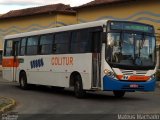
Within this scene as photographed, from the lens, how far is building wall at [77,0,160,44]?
3772 cm

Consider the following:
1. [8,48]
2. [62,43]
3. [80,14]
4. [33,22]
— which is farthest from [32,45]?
[33,22]

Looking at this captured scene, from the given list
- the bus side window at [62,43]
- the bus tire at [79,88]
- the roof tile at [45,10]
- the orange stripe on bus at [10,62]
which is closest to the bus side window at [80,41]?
the bus side window at [62,43]

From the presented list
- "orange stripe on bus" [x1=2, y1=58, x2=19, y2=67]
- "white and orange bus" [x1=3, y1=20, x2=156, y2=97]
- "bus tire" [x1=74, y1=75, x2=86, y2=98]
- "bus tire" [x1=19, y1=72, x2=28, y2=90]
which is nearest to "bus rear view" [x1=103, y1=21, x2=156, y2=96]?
"white and orange bus" [x1=3, y1=20, x2=156, y2=97]

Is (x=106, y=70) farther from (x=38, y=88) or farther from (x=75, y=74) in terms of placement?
(x=38, y=88)

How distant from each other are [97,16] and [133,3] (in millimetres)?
4450

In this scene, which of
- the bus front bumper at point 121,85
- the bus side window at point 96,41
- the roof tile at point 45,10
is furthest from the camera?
the roof tile at point 45,10

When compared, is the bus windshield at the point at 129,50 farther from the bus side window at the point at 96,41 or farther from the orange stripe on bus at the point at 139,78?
the bus side window at the point at 96,41

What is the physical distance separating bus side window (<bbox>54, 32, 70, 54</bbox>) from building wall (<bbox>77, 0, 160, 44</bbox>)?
14826 mm

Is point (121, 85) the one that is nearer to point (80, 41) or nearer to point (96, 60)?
point (96, 60)

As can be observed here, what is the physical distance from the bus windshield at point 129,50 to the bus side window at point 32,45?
676 cm

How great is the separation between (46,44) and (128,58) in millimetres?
5783

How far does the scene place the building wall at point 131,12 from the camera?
37719mm

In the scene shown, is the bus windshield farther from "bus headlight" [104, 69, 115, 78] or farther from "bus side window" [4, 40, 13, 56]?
"bus side window" [4, 40, 13, 56]

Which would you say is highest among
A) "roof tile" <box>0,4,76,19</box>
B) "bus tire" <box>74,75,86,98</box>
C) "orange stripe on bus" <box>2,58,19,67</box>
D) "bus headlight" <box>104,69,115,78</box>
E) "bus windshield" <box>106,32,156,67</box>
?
"roof tile" <box>0,4,76,19</box>
